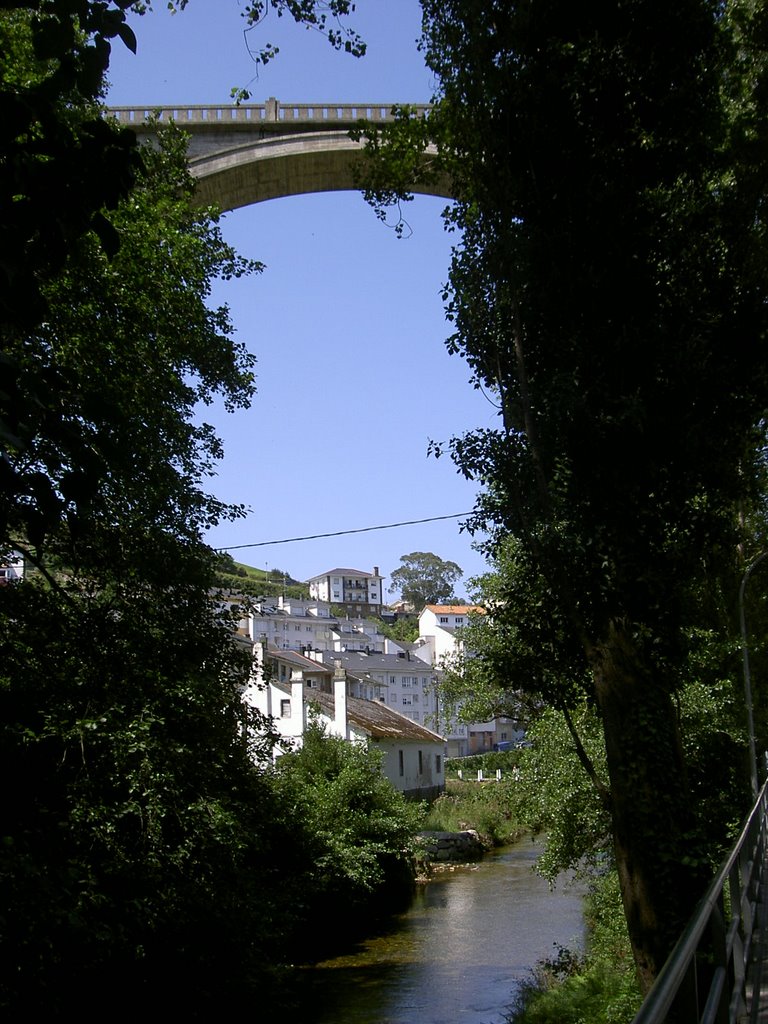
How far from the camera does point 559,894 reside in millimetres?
31625

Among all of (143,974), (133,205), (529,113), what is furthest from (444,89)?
(143,974)

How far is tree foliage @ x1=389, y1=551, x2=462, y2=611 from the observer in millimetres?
148625

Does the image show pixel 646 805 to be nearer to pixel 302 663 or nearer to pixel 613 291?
pixel 613 291

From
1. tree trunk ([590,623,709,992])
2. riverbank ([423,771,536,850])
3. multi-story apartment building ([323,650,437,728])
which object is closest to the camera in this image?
tree trunk ([590,623,709,992])

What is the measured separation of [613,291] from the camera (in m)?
10.2

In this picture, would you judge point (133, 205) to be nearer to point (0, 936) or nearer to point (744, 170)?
point (744, 170)

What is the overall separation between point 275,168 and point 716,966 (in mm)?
22590

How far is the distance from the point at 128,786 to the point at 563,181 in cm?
738

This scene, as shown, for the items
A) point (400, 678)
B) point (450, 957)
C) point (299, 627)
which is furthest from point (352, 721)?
point (299, 627)

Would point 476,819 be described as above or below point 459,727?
below

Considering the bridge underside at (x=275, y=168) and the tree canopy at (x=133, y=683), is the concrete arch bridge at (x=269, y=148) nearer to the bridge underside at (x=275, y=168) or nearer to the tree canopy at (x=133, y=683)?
the bridge underside at (x=275, y=168)

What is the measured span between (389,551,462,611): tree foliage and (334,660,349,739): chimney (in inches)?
4040

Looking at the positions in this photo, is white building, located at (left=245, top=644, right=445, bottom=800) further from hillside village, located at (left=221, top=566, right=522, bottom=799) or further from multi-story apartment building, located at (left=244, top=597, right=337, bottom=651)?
multi-story apartment building, located at (left=244, top=597, right=337, bottom=651)

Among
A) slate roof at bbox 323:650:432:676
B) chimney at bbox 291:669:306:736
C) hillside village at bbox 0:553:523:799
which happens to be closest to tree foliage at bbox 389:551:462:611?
hillside village at bbox 0:553:523:799
